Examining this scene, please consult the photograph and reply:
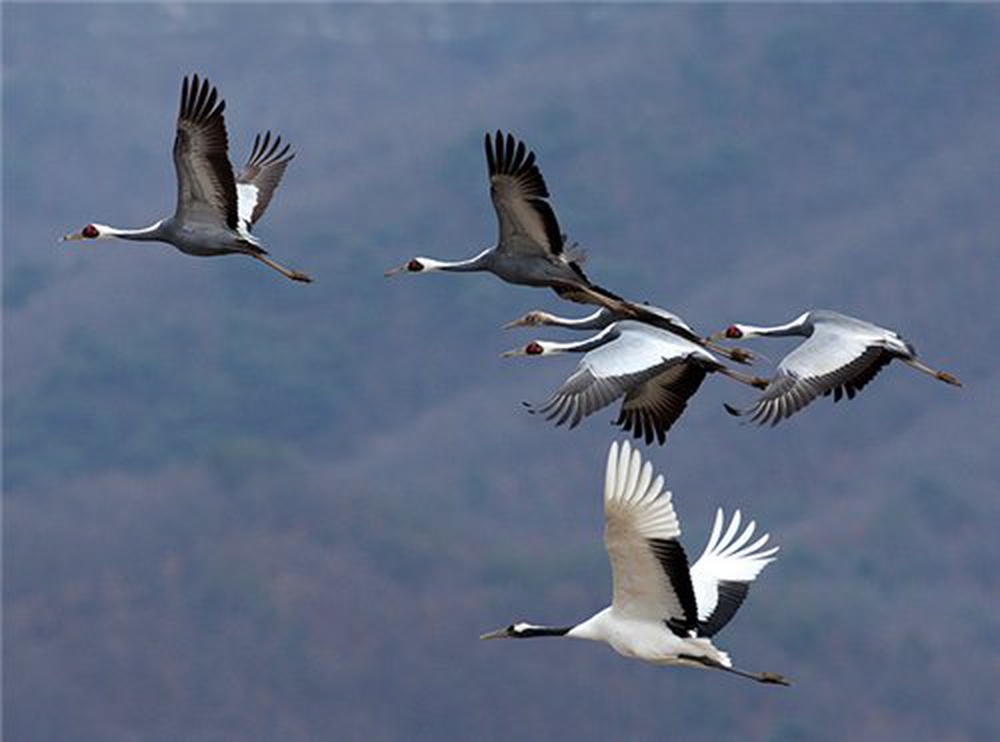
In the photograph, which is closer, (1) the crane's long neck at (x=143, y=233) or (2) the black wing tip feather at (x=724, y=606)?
(2) the black wing tip feather at (x=724, y=606)

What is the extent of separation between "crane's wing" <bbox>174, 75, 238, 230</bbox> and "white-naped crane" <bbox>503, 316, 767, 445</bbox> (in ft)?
10.4

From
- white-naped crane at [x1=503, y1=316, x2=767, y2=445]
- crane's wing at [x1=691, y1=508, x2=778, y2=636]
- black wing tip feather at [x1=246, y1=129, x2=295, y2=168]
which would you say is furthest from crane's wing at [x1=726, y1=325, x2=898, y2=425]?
black wing tip feather at [x1=246, y1=129, x2=295, y2=168]

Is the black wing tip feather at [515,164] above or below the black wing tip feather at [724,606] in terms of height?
above

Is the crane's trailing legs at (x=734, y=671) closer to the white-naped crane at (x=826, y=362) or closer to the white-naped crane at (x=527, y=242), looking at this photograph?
the white-naped crane at (x=826, y=362)

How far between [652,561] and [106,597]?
451 feet

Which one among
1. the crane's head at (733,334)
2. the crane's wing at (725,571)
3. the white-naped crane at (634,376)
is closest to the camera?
the white-naped crane at (634,376)

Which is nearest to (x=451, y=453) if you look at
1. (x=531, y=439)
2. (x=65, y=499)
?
(x=531, y=439)

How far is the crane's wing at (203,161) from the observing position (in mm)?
28781

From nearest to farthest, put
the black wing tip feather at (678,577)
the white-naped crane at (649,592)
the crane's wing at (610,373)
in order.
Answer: the white-naped crane at (649,592) < the black wing tip feather at (678,577) < the crane's wing at (610,373)

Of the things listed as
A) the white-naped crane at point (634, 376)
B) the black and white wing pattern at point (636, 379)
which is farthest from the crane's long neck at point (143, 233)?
the black and white wing pattern at point (636, 379)

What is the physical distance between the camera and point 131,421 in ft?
648

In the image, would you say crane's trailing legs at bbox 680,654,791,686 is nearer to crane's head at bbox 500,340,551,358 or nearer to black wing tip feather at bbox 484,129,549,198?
crane's head at bbox 500,340,551,358

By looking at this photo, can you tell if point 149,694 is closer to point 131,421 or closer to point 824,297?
point 131,421

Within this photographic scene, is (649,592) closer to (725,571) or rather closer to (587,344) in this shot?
(725,571)
